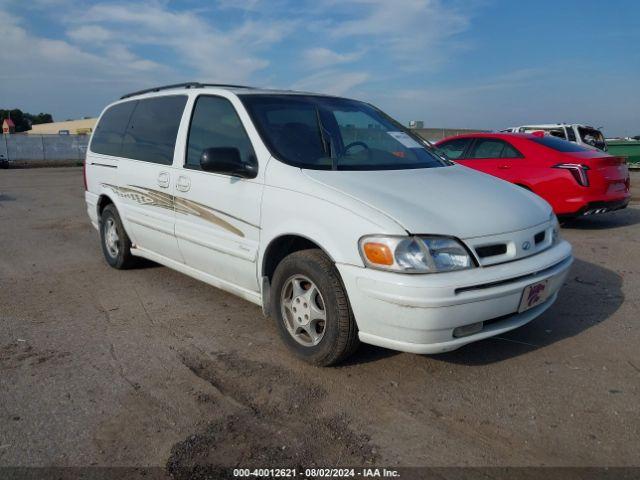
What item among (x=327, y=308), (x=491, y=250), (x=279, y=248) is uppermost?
(x=491, y=250)

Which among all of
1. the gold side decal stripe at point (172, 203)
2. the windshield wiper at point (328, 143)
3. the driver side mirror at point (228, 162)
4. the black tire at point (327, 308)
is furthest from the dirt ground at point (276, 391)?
the windshield wiper at point (328, 143)

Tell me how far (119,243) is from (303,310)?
9.79 feet

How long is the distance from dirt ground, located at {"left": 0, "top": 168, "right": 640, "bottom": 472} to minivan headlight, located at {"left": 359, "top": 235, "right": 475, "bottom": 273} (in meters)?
0.75

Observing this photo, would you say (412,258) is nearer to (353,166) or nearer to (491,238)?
(491,238)

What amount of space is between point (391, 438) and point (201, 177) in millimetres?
2436

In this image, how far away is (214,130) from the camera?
4293 mm

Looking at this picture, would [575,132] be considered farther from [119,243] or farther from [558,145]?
[119,243]

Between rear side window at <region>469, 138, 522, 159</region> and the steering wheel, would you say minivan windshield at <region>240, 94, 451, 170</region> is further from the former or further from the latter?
rear side window at <region>469, 138, 522, 159</region>

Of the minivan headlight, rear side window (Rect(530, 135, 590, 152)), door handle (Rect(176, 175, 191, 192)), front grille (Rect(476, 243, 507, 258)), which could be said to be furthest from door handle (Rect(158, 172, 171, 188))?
rear side window (Rect(530, 135, 590, 152))

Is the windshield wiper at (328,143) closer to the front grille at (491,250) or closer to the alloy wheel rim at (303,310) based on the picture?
the alloy wheel rim at (303,310)

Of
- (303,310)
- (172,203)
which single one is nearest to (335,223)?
(303,310)

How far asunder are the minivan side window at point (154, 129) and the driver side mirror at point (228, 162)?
1.02 metres

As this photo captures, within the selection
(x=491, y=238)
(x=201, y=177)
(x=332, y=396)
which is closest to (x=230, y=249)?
(x=201, y=177)

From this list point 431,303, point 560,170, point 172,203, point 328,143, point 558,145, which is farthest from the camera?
point 558,145
